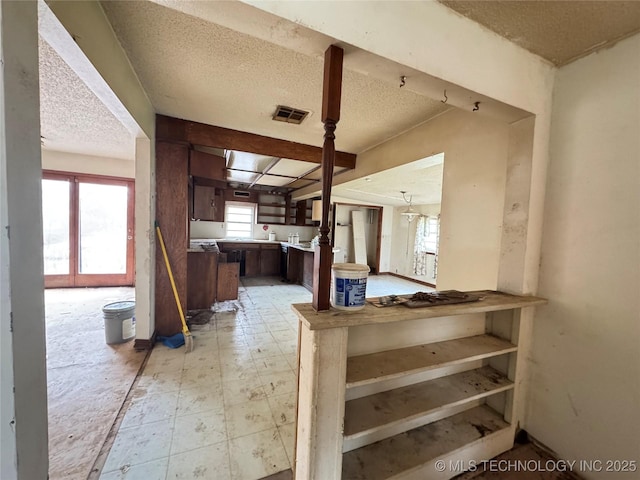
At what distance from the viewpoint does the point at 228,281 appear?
4.02m

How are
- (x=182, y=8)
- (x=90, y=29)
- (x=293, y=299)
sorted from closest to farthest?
(x=182, y=8)
(x=90, y=29)
(x=293, y=299)

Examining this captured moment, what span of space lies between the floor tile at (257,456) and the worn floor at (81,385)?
718mm

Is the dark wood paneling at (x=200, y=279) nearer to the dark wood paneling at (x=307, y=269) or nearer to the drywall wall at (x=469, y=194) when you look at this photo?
the dark wood paneling at (x=307, y=269)

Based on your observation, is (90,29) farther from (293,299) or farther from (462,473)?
(293,299)

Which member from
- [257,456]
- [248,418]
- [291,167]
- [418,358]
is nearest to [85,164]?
[291,167]

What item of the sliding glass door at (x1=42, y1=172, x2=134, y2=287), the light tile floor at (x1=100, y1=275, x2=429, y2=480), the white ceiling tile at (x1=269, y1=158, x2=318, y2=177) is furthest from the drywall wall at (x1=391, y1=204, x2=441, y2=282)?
the sliding glass door at (x1=42, y1=172, x2=134, y2=287)

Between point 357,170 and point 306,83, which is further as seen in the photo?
point 357,170

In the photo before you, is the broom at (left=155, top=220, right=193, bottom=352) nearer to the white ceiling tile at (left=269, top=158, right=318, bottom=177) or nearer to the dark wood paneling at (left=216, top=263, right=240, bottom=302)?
the dark wood paneling at (left=216, top=263, right=240, bottom=302)

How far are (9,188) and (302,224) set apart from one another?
6.42m

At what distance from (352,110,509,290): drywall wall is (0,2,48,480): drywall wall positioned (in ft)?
7.57

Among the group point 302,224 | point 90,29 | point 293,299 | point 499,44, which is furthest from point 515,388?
point 302,224

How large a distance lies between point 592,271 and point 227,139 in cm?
319

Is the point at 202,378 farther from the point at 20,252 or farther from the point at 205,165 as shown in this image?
the point at 205,165

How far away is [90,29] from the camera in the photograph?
3.76 ft
